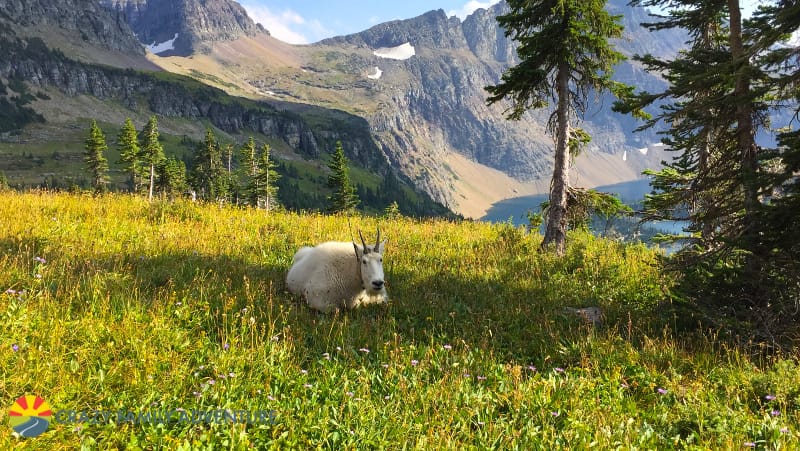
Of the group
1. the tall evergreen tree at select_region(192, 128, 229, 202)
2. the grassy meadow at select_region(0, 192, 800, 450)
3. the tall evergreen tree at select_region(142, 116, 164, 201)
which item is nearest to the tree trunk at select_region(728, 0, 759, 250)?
the grassy meadow at select_region(0, 192, 800, 450)

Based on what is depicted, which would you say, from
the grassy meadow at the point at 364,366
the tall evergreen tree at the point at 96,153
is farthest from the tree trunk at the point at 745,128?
the tall evergreen tree at the point at 96,153

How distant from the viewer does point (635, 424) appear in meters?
4.27

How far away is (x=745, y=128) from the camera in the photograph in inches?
280

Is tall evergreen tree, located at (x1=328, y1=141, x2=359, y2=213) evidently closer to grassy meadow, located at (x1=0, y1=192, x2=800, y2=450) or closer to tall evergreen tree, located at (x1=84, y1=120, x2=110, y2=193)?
tall evergreen tree, located at (x1=84, y1=120, x2=110, y2=193)

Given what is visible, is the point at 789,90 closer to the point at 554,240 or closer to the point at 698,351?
the point at 698,351

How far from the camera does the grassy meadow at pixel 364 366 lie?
151 inches

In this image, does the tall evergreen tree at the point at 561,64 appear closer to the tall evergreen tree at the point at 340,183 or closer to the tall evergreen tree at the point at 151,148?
the tall evergreen tree at the point at 340,183

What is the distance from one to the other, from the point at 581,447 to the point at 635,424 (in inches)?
33.8

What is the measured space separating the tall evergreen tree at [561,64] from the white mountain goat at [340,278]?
660cm

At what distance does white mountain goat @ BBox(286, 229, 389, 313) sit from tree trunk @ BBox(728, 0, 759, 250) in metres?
5.89

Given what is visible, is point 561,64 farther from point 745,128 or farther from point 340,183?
point 340,183

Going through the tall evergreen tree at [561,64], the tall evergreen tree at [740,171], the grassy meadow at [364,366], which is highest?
the tall evergreen tree at [561,64]

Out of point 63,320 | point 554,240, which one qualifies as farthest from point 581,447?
point 554,240

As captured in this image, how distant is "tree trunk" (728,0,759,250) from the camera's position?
20.5 feet
